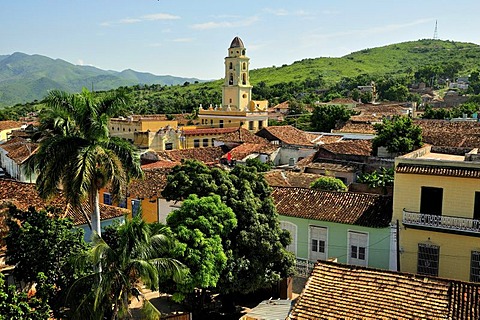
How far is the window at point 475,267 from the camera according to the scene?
16484 mm

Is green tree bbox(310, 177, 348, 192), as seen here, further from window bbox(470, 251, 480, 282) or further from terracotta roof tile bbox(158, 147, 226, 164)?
terracotta roof tile bbox(158, 147, 226, 164)

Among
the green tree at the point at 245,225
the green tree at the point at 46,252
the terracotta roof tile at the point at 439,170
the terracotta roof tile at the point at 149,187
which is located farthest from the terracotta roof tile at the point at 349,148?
the green tree at the point at 46,252

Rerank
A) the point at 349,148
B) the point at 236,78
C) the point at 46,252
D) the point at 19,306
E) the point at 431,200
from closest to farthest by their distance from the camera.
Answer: the point at 19,306 < the point at 46,252 < the point at 431,200 < the point at 349,148 < the point at 236,78

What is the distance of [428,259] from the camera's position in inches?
685

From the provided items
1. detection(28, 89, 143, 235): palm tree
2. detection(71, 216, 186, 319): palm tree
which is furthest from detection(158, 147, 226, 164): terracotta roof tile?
detection(71, 216, 186, 319): palm tree

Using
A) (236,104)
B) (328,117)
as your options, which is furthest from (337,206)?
(236,104)

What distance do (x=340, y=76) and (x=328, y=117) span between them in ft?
288

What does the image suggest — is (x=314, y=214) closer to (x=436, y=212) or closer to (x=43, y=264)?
(x=436, y=212)

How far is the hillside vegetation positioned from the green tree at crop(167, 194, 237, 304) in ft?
231

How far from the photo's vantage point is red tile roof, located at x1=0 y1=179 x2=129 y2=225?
58.7 ft

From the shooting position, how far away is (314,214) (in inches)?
765

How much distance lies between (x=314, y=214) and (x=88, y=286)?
997 centimetres

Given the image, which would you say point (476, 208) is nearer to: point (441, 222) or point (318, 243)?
point (441, 222)

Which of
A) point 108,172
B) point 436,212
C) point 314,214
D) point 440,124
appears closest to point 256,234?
point 314,214
